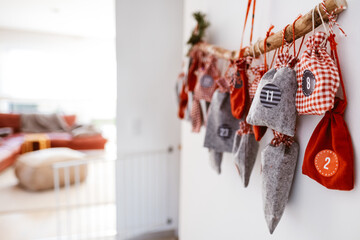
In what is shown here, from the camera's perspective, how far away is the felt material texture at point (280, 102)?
438 mm

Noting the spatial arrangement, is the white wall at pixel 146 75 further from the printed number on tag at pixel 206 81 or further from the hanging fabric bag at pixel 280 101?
the hanging fabric bag at pixel 280 101

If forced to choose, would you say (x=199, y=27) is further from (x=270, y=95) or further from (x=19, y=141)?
(x=19, y=141)

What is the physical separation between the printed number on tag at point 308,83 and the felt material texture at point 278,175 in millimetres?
155

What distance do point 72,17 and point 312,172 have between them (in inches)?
183

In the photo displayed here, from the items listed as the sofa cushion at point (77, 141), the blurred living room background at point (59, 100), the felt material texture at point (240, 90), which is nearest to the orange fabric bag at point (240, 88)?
the felt material texture at point (240, 90)

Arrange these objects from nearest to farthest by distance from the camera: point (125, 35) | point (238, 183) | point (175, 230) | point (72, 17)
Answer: point (238, 183) → point (125, 35) → point (175, 230) → point (72, 17)

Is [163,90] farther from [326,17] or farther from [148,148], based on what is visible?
[326,17]

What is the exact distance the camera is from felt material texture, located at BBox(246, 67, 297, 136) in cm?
44

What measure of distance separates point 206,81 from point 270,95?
0.46m

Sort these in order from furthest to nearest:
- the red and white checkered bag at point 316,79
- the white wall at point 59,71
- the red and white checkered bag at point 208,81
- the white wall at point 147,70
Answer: the white wall at point 59,71 → the white wall at point 147,70 → the red and white checkered bag at point 208,81 → the red and white checkered bag at point 316,79

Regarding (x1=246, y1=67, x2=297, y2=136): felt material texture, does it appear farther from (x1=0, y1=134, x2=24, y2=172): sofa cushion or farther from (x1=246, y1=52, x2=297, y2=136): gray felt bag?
(x1=0, y1=134, x2=24, y2=172): sofa cushion

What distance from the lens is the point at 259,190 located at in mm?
676

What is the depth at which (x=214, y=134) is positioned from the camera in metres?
0.76

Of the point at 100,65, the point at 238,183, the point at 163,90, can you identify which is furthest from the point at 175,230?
the point at 100,65
